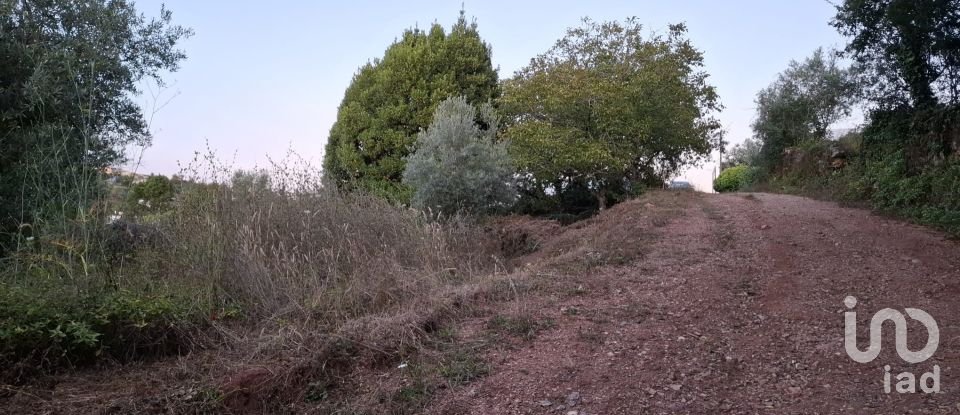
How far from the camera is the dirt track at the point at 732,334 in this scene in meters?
3.13

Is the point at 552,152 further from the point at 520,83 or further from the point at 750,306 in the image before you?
the point at 750,306

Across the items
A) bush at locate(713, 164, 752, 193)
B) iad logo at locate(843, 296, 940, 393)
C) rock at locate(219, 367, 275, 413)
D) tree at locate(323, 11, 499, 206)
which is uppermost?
tree at locate(323, 11, 499, 206)

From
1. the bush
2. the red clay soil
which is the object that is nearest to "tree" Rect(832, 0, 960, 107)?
the red clay soil

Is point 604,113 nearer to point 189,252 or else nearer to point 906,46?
point 906,46

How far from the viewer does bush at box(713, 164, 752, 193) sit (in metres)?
22.0

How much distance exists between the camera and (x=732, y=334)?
156 inches

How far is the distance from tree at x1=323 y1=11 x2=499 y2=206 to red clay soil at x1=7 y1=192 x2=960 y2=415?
9.03m

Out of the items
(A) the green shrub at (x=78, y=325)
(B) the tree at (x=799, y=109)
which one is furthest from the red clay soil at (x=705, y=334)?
(B) the tree at (x=799, y=109)

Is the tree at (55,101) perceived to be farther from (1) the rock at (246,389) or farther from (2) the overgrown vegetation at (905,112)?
(2) the overgrown vegetation at (905,112)

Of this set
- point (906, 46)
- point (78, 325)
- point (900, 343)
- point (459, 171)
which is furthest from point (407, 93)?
point (900, 343)

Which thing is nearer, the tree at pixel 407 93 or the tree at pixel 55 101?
the tree at pixel 55 101

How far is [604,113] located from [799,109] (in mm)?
9782

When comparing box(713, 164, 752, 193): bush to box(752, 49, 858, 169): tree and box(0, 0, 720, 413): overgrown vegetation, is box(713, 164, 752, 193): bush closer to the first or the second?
box(752, 49, 858, 169): tree

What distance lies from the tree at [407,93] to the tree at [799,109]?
9.14m
